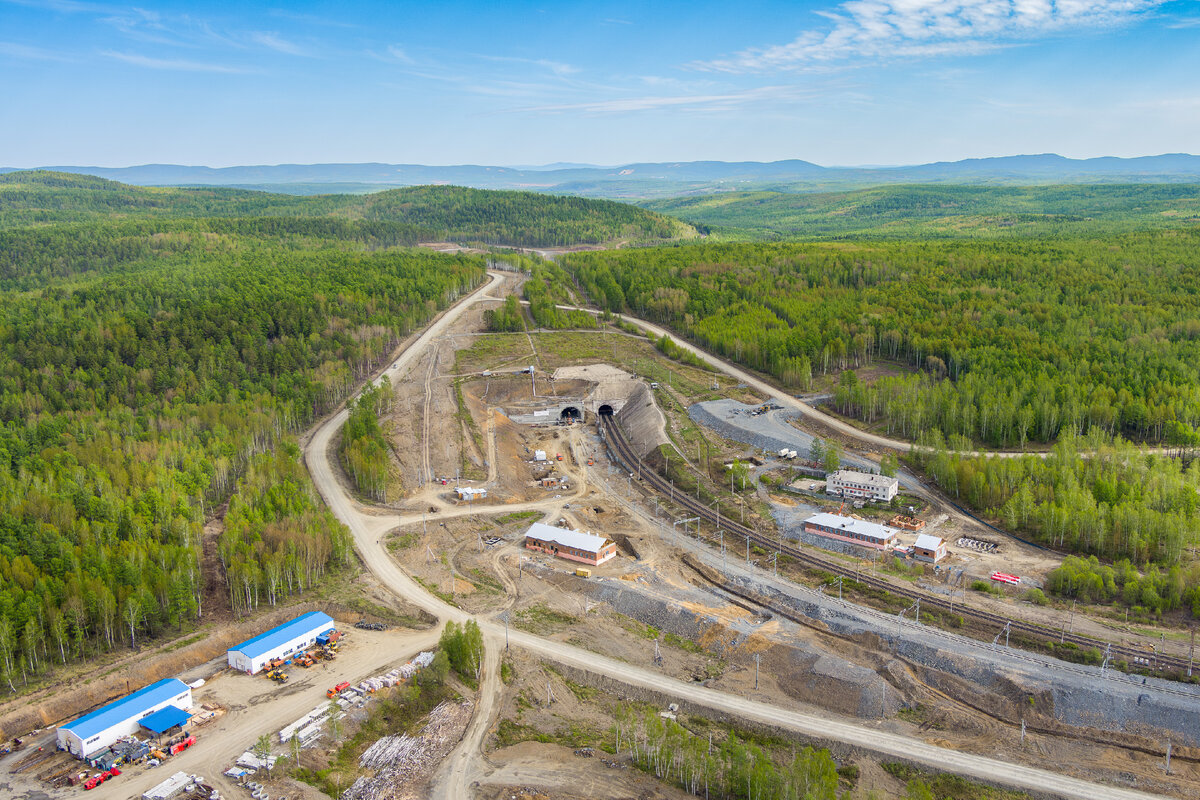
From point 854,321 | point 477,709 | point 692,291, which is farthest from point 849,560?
point 692,291

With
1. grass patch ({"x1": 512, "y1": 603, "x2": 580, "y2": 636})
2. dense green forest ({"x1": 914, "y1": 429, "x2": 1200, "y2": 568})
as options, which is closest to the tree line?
dense green forest ({"x1": 914, "y1": 429, "x2": 1200, "y2": 568})

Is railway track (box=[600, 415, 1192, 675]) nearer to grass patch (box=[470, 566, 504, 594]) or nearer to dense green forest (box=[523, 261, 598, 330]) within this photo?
grass patch (box=[470, 566, 504, 594])

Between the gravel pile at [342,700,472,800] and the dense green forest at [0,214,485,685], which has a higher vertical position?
the dense green forest at [0,214,485,685]

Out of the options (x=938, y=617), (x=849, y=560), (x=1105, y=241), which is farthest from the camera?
(x=1105, y=241)

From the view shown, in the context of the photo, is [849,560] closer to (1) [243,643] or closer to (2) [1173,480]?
(2) [1173,480]

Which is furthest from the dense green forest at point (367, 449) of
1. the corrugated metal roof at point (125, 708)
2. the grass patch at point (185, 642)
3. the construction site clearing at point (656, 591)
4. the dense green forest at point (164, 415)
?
the corrugated metal roof at point (125, 708)

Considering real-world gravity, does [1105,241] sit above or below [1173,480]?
above
